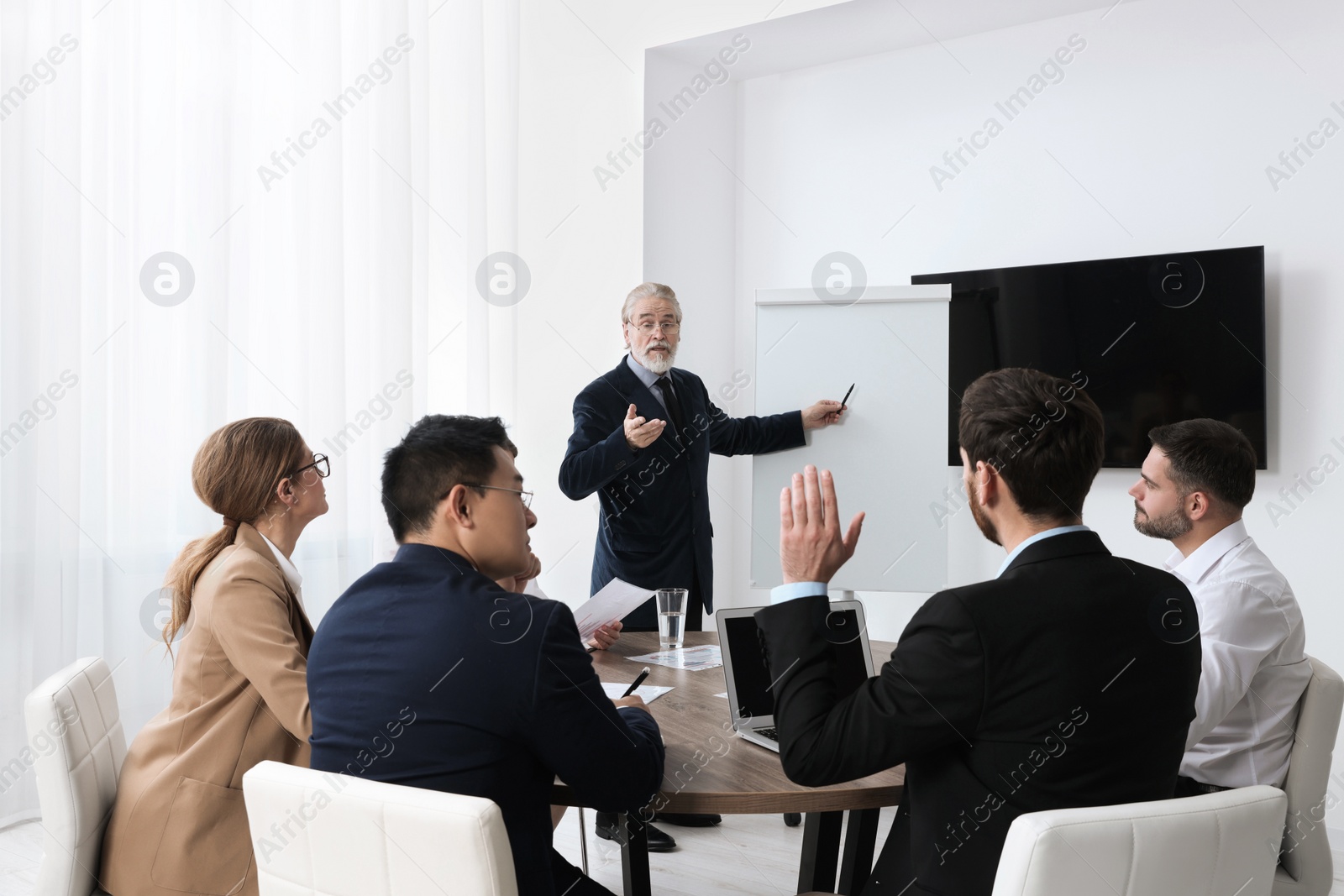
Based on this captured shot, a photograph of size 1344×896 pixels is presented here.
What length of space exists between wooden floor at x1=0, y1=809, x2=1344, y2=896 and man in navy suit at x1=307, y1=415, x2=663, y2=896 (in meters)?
1.66

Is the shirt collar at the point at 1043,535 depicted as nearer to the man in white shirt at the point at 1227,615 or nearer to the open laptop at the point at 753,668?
the open laptop at the point at 753,668

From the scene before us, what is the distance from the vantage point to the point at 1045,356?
396 cm

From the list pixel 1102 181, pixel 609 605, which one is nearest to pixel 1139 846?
pixel 609 605

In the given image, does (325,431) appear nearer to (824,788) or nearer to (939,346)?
(939,346)

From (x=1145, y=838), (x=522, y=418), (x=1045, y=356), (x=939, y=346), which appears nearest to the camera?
(x=1145, y=838)

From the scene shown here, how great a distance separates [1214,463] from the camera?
6.80 feet

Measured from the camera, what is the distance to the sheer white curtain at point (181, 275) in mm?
3354

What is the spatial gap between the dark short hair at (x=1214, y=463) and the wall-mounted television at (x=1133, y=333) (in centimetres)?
162

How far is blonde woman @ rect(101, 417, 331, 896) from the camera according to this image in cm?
174

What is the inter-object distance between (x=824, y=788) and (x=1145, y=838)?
0.50 meters

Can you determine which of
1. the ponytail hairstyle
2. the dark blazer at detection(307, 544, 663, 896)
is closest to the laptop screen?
the dark blazer at detection(307, 544, 663, 896)

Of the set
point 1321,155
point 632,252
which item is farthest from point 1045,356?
point 632,252

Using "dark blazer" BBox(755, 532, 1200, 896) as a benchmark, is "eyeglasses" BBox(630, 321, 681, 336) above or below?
above

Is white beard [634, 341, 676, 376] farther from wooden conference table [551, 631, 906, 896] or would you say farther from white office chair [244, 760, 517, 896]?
white office chair [244, 760, 517, 896]
